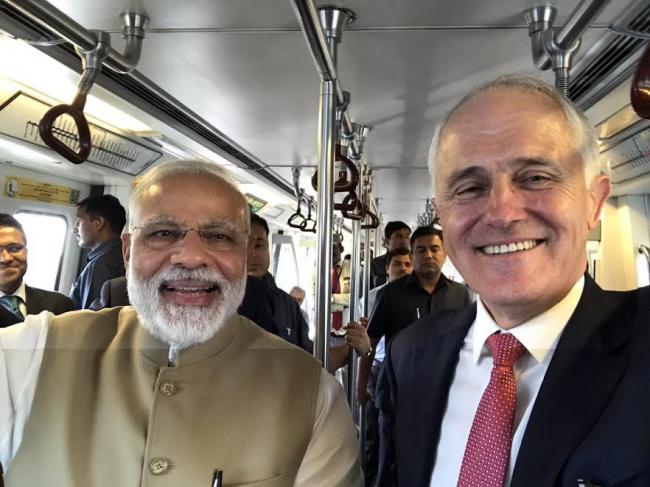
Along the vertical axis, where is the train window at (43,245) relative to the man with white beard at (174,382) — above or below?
above

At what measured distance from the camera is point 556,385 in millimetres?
949

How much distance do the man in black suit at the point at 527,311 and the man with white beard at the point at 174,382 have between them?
28 cm

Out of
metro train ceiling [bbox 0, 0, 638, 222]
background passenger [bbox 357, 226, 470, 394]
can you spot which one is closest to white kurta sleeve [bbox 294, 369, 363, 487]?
metro train ceiling [bbox 0, 0, 638, 222]

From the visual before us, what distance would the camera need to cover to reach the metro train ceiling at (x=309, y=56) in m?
1.73

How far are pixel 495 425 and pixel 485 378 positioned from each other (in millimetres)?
149

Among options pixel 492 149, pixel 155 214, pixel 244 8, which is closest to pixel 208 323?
pixel 155 214

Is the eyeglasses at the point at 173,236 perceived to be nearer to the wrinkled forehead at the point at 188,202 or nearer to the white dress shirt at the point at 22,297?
the wrinkled forehead at the point at 188,202

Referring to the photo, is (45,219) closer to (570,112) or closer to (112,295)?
(112,295)

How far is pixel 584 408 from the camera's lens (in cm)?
88

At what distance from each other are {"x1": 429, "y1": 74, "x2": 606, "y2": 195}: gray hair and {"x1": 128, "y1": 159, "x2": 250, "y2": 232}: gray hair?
65 cm

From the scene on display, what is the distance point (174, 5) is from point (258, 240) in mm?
860

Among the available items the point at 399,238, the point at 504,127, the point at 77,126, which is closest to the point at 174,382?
the point at 77,126

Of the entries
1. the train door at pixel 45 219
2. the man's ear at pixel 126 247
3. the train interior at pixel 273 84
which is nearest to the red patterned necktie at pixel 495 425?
the train interior at pixel 273 84

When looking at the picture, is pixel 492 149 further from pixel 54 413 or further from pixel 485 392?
pixel 54 413
